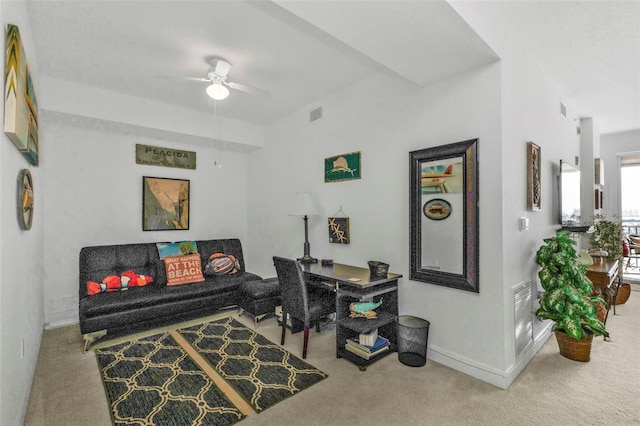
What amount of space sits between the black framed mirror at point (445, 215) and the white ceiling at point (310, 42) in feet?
2.27

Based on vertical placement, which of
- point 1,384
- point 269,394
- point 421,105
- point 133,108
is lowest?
point 269,394

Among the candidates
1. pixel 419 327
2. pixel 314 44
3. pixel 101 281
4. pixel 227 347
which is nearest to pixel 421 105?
pixel 314 44

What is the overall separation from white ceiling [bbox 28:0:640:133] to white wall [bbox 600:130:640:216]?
2.63 meters

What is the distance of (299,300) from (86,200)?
9.95 ft

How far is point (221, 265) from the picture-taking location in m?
4.11

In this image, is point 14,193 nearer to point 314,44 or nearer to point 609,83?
point 314,44

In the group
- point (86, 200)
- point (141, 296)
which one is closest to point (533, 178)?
point (141, 296)

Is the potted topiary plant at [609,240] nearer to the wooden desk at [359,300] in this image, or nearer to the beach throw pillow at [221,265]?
the wooden desk at [359,300]

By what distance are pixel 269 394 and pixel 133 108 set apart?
11.6ft

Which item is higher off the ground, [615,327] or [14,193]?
[14,193]

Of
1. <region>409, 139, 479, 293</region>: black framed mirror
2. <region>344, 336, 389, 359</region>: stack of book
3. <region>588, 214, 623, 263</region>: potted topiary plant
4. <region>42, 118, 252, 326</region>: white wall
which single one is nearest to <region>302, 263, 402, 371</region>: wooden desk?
<region>344, 336, 389, 359</region>: stack of book

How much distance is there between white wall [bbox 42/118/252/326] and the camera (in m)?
3.56

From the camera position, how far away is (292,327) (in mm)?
3230

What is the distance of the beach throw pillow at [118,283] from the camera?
128 inches
